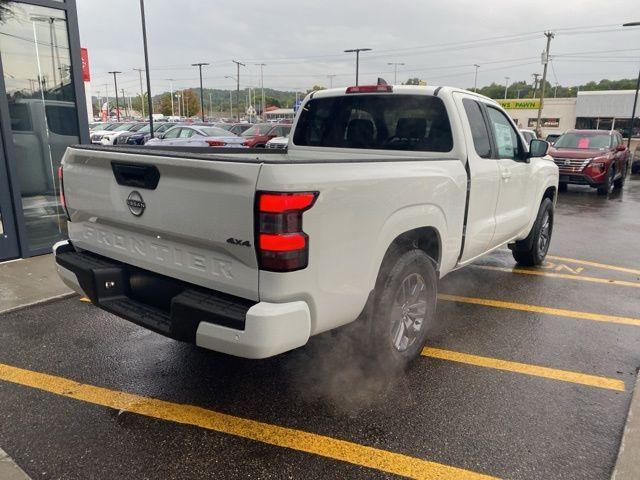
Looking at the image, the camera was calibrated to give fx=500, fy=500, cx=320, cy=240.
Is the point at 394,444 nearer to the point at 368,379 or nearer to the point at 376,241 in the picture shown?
the point at 368,379

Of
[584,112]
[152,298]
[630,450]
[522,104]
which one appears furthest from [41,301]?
[522,104]

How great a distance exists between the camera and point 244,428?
9.34 feet

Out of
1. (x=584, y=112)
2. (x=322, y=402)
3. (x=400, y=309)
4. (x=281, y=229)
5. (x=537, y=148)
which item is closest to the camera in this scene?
(x=281, y=229)

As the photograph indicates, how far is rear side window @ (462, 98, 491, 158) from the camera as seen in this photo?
4102mm

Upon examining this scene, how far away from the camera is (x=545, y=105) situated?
58.2 meters

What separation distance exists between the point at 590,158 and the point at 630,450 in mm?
12340

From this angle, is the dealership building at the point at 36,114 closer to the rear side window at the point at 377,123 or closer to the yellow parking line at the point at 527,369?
the rear side window at the point at 377,123

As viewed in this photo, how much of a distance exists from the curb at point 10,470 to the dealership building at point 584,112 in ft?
161

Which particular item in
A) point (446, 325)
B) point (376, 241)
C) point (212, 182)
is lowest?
point (446, 325)

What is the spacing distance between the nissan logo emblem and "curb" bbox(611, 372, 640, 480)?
2.78 metres

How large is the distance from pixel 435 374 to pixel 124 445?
2032mm

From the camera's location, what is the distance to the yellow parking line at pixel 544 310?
4547mm

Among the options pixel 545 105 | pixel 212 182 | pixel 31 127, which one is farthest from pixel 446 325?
pixel 545 105

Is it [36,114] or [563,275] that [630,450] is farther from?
[36,114]
